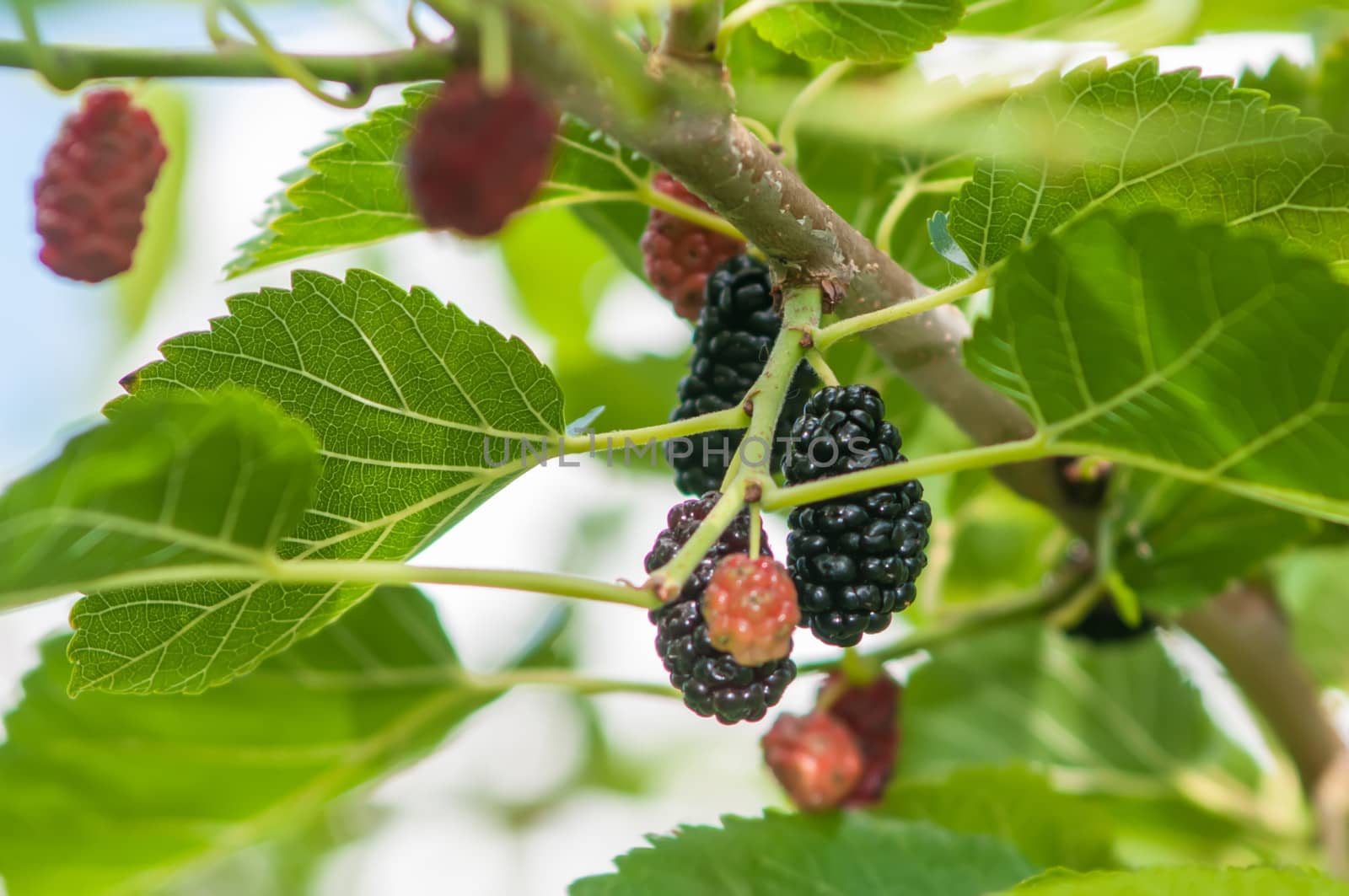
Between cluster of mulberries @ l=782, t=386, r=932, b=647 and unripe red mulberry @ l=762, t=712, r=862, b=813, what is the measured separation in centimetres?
33

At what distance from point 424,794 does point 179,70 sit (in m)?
1.81

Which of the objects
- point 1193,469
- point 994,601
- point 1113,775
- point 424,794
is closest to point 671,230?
point 1193,469

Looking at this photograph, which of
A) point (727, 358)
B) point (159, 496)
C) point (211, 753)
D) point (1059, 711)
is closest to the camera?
point (159, 496)

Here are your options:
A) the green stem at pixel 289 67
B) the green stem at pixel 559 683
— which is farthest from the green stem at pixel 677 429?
the green stem at pixel 559 683

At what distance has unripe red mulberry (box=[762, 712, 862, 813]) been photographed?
96cm

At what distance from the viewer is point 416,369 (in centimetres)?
68

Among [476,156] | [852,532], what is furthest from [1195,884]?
[476,156]

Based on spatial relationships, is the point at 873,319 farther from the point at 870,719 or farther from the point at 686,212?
the point at 870,719

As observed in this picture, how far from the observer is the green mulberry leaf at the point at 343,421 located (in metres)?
0.66

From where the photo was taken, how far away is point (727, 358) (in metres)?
0.77

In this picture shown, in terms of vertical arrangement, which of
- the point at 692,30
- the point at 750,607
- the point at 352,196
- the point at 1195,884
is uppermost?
the point at 352,196

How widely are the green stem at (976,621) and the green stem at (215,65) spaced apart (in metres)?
0.72

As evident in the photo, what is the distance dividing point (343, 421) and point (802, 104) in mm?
358

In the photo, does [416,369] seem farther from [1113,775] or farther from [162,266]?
[162,266]
